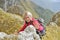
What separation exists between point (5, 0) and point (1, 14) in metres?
62.8

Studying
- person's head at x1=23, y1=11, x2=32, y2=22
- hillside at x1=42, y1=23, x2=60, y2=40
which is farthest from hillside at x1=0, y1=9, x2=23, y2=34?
person's head at x1=23, y1=11, x2=32, y2=22

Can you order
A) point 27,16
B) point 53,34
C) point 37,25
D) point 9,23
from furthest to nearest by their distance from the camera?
point 9,23 → point 53,34 → point 37,25 → point 27,16

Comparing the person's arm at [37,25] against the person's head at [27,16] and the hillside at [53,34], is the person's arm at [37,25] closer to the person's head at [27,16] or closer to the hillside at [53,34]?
the person's head at [27,16]

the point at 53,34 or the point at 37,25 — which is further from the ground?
the point at 53,34

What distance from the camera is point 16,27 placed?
17188 millimetres

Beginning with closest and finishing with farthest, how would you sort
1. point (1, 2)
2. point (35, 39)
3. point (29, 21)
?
point (35, 39) < point (29, 21) < point (1, 2)

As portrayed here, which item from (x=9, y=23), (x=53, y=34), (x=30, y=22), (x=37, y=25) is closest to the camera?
(x=30, y=22)

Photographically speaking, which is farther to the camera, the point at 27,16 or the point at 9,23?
the point at 9,23

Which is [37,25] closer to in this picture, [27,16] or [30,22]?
[30,22]

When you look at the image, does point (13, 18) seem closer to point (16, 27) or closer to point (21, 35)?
point (16, 27)

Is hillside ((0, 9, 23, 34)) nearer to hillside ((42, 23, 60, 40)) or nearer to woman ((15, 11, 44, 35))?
hillside ((42, 23, 60, 40))

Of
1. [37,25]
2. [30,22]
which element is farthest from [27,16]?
[37,25]

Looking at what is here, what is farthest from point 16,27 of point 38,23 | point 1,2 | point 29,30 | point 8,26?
point 1,2

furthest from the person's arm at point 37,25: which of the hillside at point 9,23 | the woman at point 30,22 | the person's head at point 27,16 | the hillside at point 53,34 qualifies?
the hillside at point 9,23
